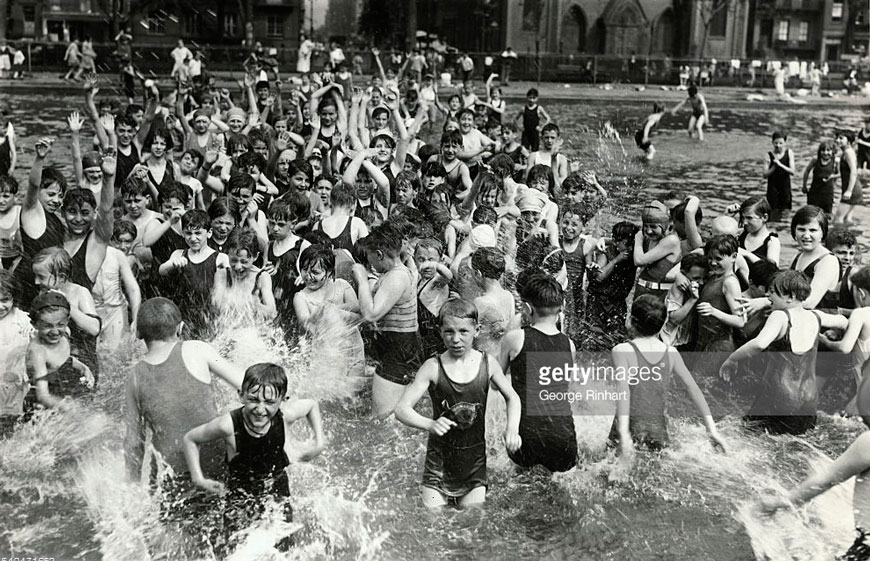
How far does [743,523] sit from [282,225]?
353 cm

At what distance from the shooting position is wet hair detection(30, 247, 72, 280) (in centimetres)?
552

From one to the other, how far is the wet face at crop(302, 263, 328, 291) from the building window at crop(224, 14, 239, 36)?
144 ft

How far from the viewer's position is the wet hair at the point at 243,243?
6094 millimetres

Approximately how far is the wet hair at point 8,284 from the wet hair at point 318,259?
1.79 metres

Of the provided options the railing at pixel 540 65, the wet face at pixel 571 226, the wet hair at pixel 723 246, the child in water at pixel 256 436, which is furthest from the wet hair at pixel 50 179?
the railing at pixel 540 65

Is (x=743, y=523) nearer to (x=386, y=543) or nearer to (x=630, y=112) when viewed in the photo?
(x=386, y=543)

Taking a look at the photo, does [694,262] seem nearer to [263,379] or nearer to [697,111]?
[263,379]

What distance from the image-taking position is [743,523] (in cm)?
503

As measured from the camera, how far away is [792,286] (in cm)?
548

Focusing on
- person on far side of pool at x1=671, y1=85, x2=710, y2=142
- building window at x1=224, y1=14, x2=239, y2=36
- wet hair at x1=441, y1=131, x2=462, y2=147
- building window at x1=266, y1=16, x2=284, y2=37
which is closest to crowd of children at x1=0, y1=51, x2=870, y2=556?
wet hair at x1=441, y1=131, x2=462, y2=147

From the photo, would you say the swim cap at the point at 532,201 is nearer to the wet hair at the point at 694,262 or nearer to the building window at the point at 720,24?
the wet hair at the point at 694,262

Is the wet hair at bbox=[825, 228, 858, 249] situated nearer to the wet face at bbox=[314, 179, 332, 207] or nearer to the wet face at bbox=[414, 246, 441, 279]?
the wet face at bbox=[414, 246, 441, 279]

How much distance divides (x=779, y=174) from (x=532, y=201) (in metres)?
6.10

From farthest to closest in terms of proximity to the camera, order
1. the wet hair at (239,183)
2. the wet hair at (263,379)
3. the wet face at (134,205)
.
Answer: the wet hair at (239,183), the wet face at (134,205), the wet hair at (263,379)
